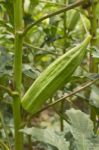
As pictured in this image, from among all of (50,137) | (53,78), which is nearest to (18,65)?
(53,78)

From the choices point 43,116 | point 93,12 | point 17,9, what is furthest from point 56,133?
point 43,116

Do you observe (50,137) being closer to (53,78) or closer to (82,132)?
(82,132)

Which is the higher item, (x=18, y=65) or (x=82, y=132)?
(x=18, y=65)

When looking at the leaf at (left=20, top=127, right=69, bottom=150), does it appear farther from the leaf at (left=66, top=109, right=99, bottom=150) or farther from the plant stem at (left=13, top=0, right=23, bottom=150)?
the plant stem at (left=13, top=0, right=23, bottom=150)

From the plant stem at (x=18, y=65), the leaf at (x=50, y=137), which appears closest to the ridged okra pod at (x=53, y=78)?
the plant stem at (x=18, y=65)

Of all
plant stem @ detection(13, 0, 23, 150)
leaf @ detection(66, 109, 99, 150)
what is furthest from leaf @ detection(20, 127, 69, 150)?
plant stem @ detection(13, 0, 23, 150)

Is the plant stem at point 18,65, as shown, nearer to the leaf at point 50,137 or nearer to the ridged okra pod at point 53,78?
the ridged okra pod at point 53,78
